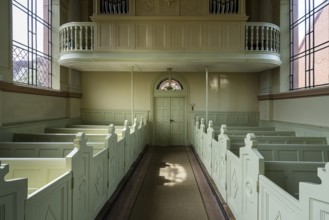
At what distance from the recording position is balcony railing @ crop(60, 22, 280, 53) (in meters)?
6.62

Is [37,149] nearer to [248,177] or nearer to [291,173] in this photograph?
[248,177]

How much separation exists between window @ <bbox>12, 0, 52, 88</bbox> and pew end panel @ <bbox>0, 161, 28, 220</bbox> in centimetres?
492

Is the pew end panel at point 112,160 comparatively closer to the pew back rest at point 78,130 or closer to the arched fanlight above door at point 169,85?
the pew back rest at point 78,130

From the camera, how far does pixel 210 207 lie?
11.9 feet

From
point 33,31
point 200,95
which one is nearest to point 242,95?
point 200,95

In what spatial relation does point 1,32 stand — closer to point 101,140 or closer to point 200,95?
point 101,140

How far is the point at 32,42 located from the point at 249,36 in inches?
237

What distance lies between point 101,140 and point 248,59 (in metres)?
4.60

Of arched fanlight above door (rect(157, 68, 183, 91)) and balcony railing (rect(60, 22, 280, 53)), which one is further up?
balcony railing (rect(60, 22, 280, 53))

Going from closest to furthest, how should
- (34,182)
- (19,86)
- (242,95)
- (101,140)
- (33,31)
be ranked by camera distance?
(34,182) < (101,140) < (19,86) < (33,31) < (242,95)

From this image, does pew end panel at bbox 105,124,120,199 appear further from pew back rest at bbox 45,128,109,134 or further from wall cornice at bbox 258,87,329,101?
wall cornice at bbox 258,87,329,101

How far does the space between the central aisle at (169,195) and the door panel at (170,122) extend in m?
2.82

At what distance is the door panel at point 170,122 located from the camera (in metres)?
9.30

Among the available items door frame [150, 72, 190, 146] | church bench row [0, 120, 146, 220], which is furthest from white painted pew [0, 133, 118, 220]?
door frame [150, 72, 190, 146]
